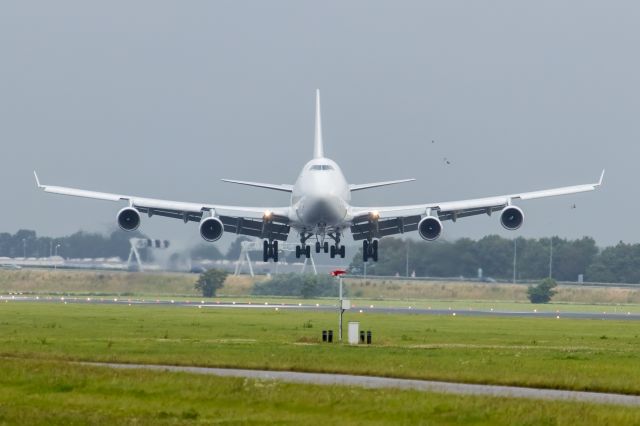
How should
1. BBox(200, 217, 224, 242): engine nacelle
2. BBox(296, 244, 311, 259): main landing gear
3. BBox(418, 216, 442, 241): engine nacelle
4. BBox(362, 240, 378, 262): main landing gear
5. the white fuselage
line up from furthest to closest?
BBox(362, 240, 378, 262): main landing gear
BBox(296, 244, 311, 259): main landing gear
BBox(418, 216, 442, 241): engine nacelle
BBox(200, 217, 224, 242): engine nacelle
the white fuselage

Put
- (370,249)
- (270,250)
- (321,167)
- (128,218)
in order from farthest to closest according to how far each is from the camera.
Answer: (270,250) → (370,249) → (128,218) → (321,167)

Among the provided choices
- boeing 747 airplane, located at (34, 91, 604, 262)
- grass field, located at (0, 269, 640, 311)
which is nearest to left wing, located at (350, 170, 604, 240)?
boeing 747 airplane, located at (34, 91, 604, 262)

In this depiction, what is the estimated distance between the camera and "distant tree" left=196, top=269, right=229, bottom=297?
353 feet

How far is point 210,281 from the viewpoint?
354 ft

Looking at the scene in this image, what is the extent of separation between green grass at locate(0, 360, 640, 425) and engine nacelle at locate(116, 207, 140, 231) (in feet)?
151

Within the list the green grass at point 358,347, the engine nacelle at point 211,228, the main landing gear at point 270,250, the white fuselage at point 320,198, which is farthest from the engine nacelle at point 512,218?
the engine nacelle at point 211,228

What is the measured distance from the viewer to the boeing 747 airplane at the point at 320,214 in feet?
246

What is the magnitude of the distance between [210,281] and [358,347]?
59347 millimetres

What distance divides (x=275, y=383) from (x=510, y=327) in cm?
3510

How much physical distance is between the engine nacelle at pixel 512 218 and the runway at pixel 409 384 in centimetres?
4339

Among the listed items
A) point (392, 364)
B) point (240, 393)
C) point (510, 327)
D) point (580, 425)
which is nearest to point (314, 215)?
point (510, 327)

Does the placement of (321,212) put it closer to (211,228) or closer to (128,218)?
(211,228)

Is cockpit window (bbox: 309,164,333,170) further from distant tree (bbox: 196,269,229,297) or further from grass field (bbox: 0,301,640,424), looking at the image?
distant tree (bbox: 196,269,229,297)

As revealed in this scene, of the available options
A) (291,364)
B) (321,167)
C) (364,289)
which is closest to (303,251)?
(321,167)
